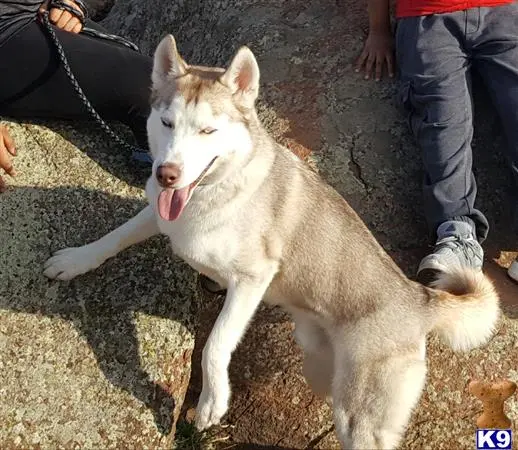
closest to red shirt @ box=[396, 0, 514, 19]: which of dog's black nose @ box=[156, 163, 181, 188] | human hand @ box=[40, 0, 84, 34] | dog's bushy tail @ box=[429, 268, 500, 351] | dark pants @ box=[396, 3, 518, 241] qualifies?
dark pants @ box=[396, 3, 518, 241]

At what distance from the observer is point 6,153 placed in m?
3.92

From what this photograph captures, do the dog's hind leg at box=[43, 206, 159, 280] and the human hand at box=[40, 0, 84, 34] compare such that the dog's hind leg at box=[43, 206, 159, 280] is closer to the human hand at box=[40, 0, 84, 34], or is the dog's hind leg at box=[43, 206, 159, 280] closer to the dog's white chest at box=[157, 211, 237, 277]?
the dog's white chest at box=[157, 211, 237, 277]

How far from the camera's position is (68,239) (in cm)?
388

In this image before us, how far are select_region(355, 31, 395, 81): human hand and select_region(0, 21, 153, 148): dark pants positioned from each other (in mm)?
1353

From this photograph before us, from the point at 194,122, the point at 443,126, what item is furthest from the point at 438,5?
the point at 194,122

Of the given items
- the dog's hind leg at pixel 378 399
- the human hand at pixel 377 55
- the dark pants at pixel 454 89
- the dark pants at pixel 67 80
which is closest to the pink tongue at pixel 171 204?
the dog's hind leg at pixel 378 399

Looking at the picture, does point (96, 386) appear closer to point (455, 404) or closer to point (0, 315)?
point (0, 315)

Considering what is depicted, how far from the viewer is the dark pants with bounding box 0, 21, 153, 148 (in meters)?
3.94

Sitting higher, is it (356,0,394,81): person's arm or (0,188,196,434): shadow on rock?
(356,0,394,81): person's arm

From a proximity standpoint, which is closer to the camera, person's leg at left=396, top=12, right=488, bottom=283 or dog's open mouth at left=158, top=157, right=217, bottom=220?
dog's open mouth at left=158, top=157, right=217, bottom=220

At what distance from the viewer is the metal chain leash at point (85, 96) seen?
395 cm

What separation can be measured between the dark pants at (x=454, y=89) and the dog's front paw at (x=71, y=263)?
1830 millimetres

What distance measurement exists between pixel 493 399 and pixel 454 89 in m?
1.69

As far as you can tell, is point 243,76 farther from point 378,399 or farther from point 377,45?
point 377,45
